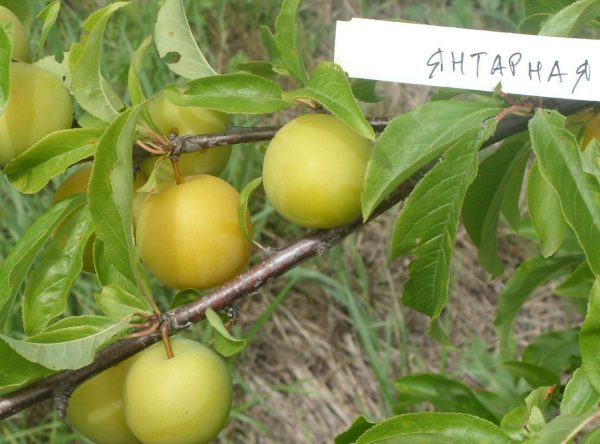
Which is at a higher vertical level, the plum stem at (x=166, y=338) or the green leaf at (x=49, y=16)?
the green leaf at (x=49, y=16)

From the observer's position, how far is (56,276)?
0.82m

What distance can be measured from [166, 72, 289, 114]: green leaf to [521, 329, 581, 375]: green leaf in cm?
73

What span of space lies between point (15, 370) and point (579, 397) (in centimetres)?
49

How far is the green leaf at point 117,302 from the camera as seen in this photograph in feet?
2.49

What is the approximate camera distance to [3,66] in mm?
710

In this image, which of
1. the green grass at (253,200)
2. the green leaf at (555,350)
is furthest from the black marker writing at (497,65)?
the green grass at (253,200)

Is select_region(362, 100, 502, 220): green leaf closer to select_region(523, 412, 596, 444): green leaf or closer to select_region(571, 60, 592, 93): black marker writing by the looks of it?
select_region(571, 60, 592, 93): black marker writing

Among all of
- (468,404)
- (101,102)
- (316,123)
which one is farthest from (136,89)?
(468,404)

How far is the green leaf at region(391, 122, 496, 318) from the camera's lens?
2.42 ft

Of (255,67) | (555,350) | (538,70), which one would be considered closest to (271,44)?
(255,67)

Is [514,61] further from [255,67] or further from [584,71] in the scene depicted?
[255,67]

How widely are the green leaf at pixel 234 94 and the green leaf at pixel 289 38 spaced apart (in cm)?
3

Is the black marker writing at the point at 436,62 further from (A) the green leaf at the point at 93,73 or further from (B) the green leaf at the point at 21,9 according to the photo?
(B) the green leaf at the point at 21,9

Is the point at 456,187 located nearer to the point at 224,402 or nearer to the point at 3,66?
the point at 224,402
